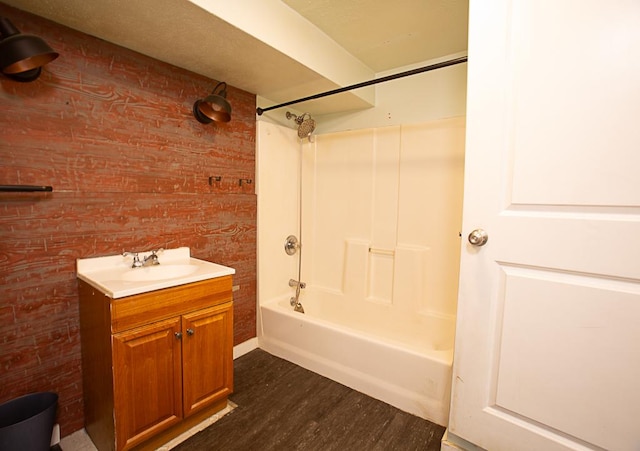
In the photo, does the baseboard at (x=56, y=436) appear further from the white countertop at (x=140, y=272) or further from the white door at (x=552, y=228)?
Answer: the white door at (x=552, y=228)

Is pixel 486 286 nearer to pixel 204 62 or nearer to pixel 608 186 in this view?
pixel 608 186

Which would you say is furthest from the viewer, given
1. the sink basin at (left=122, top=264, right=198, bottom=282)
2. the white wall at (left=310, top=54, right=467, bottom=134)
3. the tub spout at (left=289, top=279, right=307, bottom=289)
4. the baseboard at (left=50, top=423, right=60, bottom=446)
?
the tub spout at (left=289, top=279, right=307, bottom=289)

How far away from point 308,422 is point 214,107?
6.25ft

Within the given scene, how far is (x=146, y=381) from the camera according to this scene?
54.4 inches

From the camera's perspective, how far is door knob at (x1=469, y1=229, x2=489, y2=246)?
4.15 ft

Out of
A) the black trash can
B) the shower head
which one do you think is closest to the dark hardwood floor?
the black trash can

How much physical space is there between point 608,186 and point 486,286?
21.4 inches

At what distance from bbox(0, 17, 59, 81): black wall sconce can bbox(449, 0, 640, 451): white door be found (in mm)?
1728

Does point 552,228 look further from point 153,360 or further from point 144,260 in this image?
point 144,260

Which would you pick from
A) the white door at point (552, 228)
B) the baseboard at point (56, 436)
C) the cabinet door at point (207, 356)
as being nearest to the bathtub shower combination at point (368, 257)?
the white door at point (552, 228)

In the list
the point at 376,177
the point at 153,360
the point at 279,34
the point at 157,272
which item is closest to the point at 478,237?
the point at 376,177

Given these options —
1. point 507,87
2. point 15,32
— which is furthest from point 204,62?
point 507,87

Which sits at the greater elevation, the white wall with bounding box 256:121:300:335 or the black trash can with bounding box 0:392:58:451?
the white wall with bounding box 256:121:300:335

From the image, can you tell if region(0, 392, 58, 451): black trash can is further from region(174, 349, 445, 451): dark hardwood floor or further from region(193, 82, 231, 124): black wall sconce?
region(193, 82, 231, 124): black wall sconce
